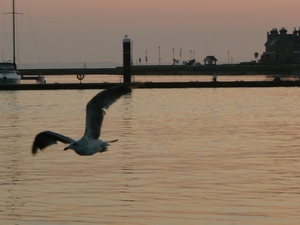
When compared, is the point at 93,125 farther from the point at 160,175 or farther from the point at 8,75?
the point at 8,75

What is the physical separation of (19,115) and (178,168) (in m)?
29.5

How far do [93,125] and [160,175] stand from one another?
7957mm

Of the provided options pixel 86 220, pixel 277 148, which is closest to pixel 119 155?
pixel 277 148

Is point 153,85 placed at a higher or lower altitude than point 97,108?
lower

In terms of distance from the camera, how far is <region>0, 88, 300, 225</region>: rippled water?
20438 mm

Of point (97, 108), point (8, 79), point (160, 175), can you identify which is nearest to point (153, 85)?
point (8, 79)

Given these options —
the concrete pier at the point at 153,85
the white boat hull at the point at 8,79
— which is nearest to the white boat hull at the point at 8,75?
the white boat hull at the point at 8,79

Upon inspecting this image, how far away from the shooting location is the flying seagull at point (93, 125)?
17.9 metres

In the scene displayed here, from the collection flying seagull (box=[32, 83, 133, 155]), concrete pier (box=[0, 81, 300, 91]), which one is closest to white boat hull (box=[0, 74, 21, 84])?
concrete pier (box=[0, 81, 300, 91])

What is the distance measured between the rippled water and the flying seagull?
2.05 meters

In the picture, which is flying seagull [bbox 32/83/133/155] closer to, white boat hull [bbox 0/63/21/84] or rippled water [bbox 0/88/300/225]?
rippled water [bbox 0/88/300/225]

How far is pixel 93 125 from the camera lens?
18500mm

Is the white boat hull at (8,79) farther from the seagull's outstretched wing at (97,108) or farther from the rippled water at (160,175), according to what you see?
the seagull's outstretched wing at (97,108)

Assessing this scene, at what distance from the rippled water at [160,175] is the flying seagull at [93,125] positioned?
2050 millimetres
